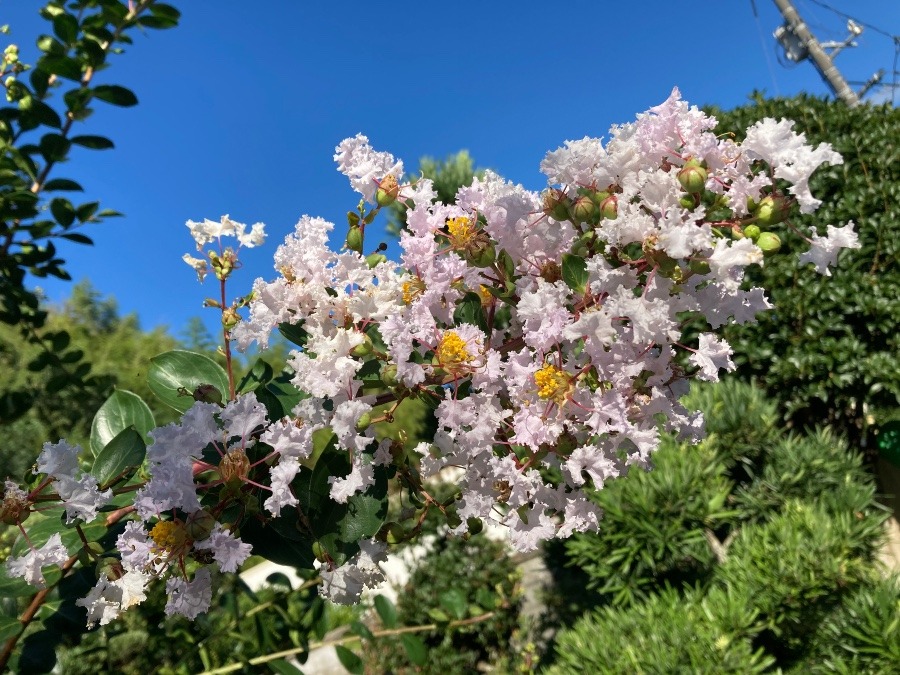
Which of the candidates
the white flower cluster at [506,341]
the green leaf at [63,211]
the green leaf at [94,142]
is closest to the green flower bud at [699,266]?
the white flower cluster at [506,341]

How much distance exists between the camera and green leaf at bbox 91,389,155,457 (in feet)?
3.14

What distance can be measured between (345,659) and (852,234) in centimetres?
147

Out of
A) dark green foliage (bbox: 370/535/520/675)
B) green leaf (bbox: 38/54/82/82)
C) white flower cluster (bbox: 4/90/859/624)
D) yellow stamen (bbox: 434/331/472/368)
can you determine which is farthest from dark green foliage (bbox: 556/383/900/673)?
green leaf (bbox: 38/54/82/82)

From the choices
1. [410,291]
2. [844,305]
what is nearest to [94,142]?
[410,291]

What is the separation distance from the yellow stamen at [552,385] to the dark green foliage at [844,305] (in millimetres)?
2997

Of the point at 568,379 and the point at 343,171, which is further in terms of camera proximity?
the point at 343,171

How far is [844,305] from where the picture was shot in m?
3.33

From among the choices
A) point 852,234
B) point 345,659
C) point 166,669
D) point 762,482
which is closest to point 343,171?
point 852,234

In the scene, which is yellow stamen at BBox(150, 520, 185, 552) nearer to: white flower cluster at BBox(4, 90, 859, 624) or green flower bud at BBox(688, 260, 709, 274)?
white flower cluster at BBox(4, 90, 859, 624)

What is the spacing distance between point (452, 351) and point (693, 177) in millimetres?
332

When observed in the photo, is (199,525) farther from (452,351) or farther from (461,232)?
(461,232)

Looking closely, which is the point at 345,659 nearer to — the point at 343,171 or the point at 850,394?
the point at 343,171

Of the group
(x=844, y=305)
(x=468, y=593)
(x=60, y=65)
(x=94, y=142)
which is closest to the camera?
(x=60, y=65)

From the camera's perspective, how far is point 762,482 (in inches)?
124
